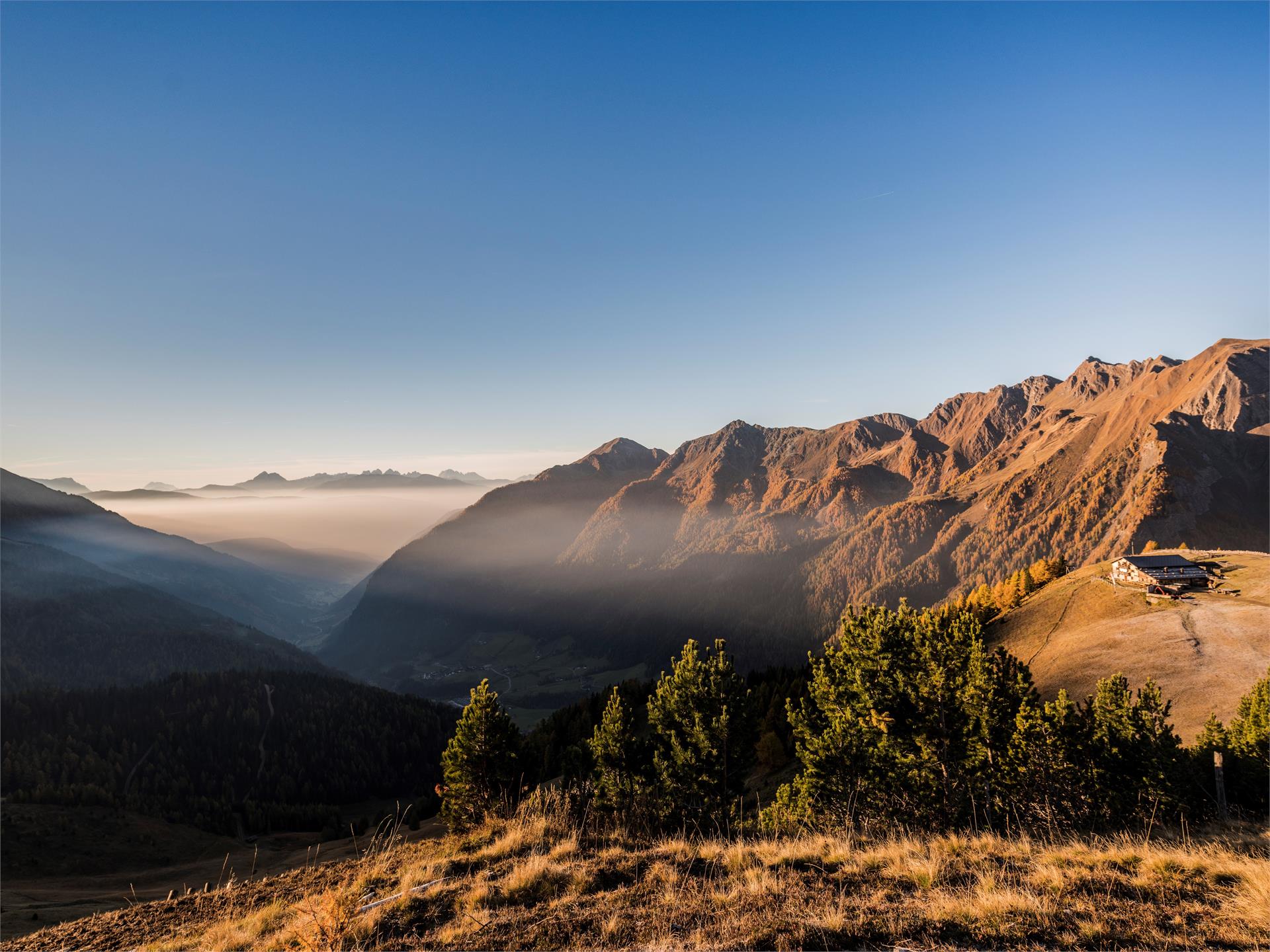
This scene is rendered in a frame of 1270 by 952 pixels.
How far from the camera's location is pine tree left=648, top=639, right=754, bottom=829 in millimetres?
33188

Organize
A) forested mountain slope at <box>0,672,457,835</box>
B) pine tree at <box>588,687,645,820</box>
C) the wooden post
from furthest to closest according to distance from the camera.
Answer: forested mountain slope at <box>0,672,457,835</box>, pine tree at <box>588,687,645,820</box>, the wooden post

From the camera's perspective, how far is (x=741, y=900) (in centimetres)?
958

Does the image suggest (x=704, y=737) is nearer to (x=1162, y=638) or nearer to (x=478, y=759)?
(x=478, y=759)

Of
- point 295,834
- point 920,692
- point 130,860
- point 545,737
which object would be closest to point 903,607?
point 920,692

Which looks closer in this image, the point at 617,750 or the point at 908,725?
the point at 908,725

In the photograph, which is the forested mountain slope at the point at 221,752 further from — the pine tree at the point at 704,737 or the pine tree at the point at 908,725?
the pine tree at the point at 908,725

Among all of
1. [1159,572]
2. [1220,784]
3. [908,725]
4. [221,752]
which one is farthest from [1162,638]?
[221,752]

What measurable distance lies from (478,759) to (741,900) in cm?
2541

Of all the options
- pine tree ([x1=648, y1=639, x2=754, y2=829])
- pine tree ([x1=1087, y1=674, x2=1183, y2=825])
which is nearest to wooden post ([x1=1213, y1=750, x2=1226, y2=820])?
pine tree ([x1=1087, y1=674, x2=1183, y2=825])

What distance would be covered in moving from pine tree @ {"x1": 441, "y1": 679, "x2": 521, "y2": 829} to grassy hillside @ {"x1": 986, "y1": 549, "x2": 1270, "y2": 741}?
52404mm

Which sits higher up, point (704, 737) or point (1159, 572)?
point (1159, 572)

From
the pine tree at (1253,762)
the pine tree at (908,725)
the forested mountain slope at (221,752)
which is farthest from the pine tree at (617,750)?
Answer: the forested mountain slope at (221,752)

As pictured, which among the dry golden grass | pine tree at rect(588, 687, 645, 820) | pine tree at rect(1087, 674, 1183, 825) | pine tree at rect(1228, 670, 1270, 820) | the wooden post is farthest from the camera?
pine tree at rect(588, 687, 645, 820)

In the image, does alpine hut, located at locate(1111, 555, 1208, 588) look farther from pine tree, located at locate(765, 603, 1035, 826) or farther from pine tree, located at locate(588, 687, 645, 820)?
pine tree, located at locate(588, 687, 645, 820)
